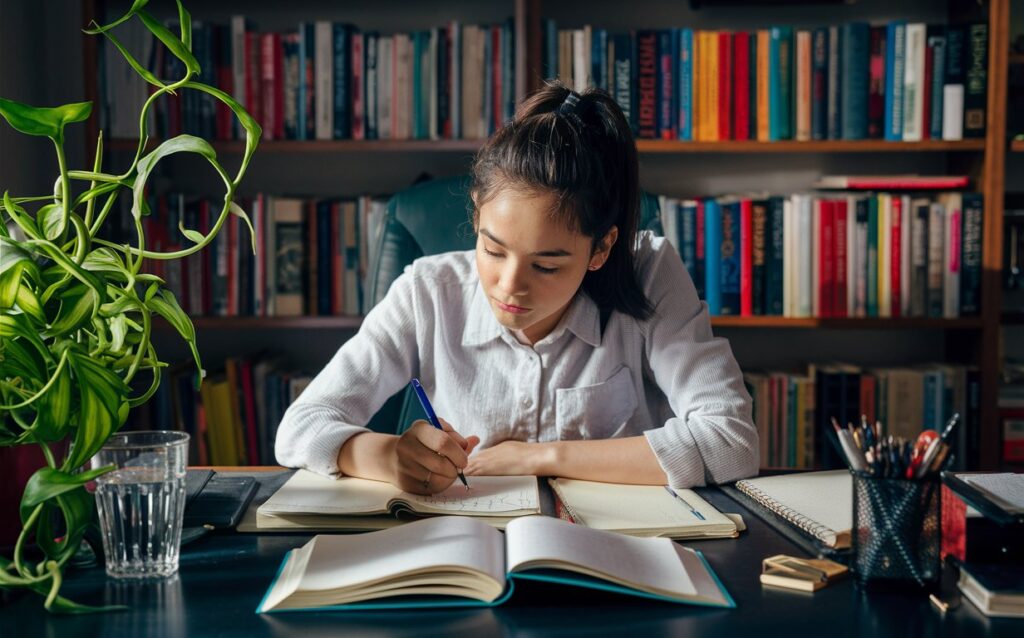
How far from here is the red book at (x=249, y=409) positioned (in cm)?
237

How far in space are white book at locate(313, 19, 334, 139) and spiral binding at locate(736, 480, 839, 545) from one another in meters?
1.50

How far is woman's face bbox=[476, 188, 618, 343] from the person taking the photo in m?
1.22

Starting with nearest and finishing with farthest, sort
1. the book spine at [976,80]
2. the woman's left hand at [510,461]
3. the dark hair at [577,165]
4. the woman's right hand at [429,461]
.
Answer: the woman's right hand at [429,461], the woman's left hand at [510,461], the dark hair at [577,165], the book spine at [976,80]

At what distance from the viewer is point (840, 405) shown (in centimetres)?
235

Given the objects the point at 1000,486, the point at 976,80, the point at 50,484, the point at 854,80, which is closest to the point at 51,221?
the point at 50,484

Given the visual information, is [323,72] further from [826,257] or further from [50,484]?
[50,484]

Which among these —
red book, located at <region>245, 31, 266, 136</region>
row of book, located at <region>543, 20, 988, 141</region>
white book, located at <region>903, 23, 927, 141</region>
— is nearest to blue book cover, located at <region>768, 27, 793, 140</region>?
row of book, located at <region>543, 20, 988, 141</region>

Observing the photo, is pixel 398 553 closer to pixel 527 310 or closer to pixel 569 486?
pixel 569 486

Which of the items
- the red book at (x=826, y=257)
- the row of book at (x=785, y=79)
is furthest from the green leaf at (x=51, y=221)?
the red book at (x=826, y=257)

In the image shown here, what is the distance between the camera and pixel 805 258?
2.30m

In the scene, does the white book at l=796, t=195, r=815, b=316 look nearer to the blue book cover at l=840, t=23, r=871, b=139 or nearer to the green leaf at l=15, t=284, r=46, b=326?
the blue book cover at l=840, t=23, r=871, b=139

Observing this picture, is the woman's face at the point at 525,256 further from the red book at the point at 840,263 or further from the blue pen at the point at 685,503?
the red book at the point at 840,263

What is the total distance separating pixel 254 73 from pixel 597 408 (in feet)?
4.31

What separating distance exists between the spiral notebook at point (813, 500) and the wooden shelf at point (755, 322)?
45.1 inches
